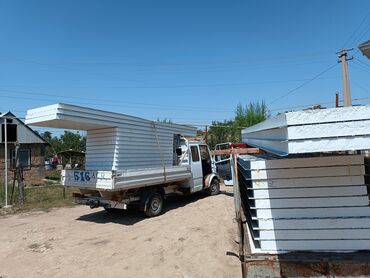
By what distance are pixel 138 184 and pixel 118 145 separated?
120 centimetres

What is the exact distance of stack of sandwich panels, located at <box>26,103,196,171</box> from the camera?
24.4 ft

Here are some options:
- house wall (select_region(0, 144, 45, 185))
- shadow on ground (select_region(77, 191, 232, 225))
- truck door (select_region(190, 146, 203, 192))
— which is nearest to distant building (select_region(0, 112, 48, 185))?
house wall (select_region(0, 144, 45, 185))

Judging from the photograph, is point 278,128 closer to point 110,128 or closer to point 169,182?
point 110,128

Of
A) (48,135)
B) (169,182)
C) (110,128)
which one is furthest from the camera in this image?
(48,135)

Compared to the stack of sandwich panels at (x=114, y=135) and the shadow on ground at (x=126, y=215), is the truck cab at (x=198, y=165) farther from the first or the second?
the shadow on ground at (x=126, y=215)

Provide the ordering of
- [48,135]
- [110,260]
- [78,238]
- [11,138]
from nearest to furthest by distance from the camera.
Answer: [110,260]
[78,238]
[11,138]
[48,135]

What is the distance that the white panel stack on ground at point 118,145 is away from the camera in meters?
7.54

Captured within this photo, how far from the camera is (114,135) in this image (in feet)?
29.1

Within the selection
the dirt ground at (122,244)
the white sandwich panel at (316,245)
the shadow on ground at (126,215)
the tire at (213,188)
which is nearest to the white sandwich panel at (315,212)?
the white sandwich panel at (316,245)

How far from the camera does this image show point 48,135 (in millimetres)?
64750

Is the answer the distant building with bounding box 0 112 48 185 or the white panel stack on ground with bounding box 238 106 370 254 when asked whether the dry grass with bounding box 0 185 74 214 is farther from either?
the white panel stack on ground with bounding box 238 106 370 254

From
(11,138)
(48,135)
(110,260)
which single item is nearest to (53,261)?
(110,260)

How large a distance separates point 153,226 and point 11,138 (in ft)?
29.8

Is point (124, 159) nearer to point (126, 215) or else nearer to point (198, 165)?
point (126, 215)
